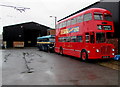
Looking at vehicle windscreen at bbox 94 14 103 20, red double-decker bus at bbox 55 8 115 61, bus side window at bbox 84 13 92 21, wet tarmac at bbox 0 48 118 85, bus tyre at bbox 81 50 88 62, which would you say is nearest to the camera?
wet tarmac at bbox 0 48 118 85

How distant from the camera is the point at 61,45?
20.0 metres

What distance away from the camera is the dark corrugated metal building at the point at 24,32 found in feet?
159

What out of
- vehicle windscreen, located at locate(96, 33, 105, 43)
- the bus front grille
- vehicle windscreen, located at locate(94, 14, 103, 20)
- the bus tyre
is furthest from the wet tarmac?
vehicle windscreen, located at locate(94, 14, 103, 20)

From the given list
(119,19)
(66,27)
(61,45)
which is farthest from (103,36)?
(61,45)

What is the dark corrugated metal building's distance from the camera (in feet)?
159

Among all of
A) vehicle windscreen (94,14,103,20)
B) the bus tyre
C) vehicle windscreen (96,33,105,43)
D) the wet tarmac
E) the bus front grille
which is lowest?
the wet tarmac

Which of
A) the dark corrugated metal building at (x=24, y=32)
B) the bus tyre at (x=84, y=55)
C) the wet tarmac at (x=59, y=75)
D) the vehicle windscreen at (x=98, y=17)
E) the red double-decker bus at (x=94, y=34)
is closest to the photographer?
the wet tarmac at (x=59, y=75)

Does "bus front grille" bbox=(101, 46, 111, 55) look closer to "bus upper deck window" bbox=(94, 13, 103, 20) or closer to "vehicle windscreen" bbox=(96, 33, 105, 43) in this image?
"vehicle windscreen" bbox=(96, 33, 105, 43)

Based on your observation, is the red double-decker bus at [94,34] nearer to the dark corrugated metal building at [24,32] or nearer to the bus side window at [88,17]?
the bus side window at [88,17]

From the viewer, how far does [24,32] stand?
171 ft

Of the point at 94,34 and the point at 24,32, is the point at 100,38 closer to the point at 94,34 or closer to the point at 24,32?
the point at 94,34

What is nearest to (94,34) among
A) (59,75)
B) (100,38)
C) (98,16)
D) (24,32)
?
(100,38)

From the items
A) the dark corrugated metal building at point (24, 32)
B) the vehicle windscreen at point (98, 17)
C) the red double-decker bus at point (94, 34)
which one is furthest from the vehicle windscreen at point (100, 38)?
the dark corrugated metal building at point (24, 32)

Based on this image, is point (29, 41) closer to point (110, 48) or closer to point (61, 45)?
point (61, 45)
